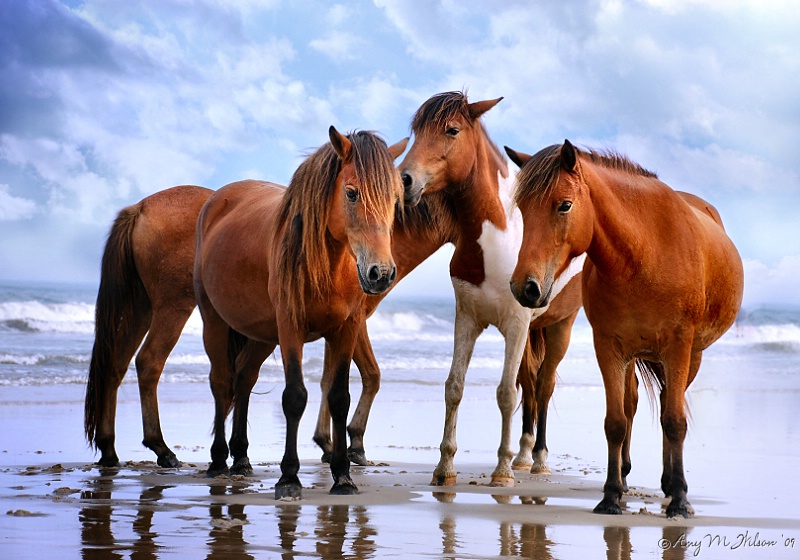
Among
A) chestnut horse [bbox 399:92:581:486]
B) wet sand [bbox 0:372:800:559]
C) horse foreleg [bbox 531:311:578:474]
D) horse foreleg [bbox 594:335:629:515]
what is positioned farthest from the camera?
horse foreleg [bbox 531:311:578:474]

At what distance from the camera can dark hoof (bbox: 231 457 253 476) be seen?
620cm

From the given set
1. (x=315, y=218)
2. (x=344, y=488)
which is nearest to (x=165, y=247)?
(x=315, y=218)

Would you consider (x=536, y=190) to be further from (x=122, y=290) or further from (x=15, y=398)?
(x=15, y=398)

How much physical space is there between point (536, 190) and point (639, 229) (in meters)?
0.60

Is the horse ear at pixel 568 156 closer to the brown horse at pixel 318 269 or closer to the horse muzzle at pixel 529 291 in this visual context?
the horse muzzle at pixel 529 291

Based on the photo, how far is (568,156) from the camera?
4816 millimetres

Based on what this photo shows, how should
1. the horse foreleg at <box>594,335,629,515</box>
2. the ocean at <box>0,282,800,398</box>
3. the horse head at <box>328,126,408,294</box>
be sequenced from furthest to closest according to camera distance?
the ocean at <box>0,282,800,398</box> < the horse foreleg at <box>594,335,629,515</box> < the horse head at <box>328,126,408,294</box>

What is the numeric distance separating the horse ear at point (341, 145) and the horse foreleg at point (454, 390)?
1435 mm

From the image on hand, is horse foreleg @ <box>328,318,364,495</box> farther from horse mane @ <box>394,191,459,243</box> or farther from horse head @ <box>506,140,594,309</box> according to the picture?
horse head @ <box>506,140,594,309</box>

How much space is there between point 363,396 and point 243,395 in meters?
0.99

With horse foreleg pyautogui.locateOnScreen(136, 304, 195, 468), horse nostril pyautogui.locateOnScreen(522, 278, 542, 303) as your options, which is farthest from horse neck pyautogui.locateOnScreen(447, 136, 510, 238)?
horse foreleg pyautogui.locateOnScreen(136, 304, 195, 468)

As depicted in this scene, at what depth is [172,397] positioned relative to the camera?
11.7 metres

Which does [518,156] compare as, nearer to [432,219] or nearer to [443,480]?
[432,219]

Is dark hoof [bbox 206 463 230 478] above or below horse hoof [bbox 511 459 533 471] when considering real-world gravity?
below
